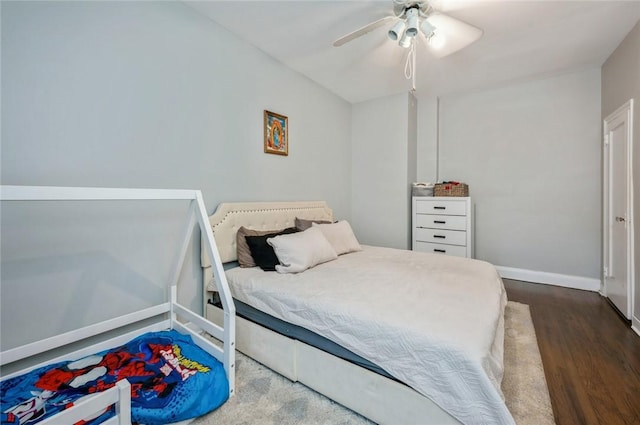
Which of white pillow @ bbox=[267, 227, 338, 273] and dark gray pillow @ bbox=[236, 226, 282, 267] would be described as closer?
white pillow @ bbox=[267, 227, 338, 273]

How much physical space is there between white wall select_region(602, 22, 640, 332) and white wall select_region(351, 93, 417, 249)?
2021 millimetres

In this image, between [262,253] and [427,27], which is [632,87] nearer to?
[427,27]

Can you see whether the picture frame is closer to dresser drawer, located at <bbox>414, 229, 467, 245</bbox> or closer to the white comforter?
the white comforter

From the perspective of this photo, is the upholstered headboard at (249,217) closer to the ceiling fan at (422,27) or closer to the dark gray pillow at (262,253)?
the dark gray pillow at (262,253)

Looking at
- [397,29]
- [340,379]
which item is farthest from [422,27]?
[340,379]

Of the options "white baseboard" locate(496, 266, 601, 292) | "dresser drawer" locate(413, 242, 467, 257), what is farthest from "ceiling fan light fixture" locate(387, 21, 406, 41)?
"white baseboard" locate(496, 266, 601, 292)

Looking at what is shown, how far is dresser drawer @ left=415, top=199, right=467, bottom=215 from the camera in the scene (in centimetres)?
341

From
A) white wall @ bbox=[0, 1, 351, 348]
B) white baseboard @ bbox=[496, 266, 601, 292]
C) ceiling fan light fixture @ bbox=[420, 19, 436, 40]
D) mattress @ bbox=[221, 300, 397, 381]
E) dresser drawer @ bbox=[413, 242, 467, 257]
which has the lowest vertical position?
white baseboard @ bbox=[496, 266, 601, 292]

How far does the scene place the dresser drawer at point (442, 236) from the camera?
3.42m

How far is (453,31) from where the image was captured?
2.10 meters

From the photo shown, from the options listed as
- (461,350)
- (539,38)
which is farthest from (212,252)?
(539,38)

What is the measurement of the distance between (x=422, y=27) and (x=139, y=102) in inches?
80.2

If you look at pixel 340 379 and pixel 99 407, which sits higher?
pixel 99 407

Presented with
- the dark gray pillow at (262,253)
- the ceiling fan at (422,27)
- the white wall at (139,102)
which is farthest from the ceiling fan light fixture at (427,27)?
the dark gray pillow at (262,253)
